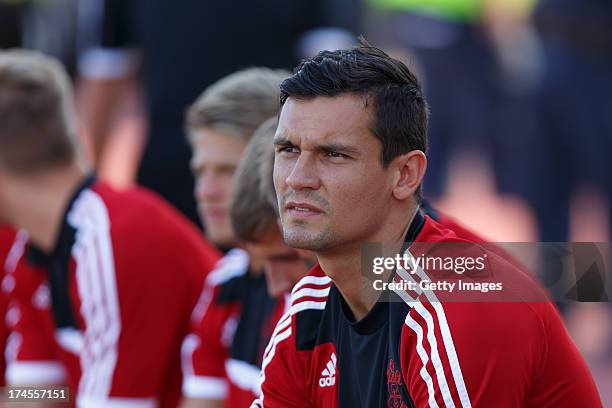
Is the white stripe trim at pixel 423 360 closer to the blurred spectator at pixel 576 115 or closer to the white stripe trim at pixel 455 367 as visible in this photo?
the white stripe trim at pixel 455 367

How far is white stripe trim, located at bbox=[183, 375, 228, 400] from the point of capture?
192 inches

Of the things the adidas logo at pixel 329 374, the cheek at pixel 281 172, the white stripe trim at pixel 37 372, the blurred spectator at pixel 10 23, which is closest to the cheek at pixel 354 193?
the cheek at pixel 281 172

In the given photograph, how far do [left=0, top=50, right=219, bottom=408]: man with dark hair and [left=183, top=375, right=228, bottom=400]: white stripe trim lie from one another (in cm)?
12

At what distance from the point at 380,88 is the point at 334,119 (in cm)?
13

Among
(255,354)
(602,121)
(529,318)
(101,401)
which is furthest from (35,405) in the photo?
(602,121)

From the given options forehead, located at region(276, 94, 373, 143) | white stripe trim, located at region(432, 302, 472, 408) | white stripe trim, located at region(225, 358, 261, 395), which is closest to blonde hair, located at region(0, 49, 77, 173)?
white stripe trim, located at region(225, 358, 261, 395)

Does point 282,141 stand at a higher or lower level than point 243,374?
higher

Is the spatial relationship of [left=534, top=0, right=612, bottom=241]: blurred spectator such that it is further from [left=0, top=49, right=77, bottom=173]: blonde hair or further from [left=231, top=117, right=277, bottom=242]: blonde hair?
[left=231, top=117, right=277, bottom=242]: blonde hair

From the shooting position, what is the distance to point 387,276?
3.30 metres

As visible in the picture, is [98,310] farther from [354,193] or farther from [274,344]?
[354,193]

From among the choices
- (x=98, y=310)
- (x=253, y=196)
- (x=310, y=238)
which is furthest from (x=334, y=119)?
(x=98, y=310)

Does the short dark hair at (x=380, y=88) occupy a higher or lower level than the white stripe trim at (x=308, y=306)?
higher

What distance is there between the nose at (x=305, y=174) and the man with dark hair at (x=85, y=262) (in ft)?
5.41

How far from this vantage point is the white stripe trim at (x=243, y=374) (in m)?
4.46
